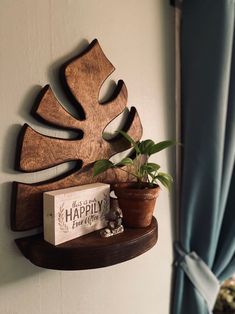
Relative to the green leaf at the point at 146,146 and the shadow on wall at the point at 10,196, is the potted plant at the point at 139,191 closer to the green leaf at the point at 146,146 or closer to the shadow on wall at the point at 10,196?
the green leaf at the point at 146,146

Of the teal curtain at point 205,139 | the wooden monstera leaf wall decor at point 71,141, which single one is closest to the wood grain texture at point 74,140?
the wooden monstera leaf wall decor at point 71,141

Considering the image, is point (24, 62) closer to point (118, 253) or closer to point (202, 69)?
point (118, 253)

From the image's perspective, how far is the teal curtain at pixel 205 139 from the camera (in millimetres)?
818

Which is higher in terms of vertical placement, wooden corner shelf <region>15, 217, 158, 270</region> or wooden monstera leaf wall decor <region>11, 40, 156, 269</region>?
wooden monstera leaf wall decor <region>11, 40, 156, 269</region>

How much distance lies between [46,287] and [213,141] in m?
0.67

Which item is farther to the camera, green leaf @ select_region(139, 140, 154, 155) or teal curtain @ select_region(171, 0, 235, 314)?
teal curtain @ select_region(171, 0, 235, 314)

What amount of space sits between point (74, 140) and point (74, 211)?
16 centimetres

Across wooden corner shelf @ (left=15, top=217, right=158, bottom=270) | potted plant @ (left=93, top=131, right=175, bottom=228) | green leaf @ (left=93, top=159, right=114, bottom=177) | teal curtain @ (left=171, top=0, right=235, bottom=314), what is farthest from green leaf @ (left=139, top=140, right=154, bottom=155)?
teal curtain @ (left=171, top=0, right=235, bottom=314)

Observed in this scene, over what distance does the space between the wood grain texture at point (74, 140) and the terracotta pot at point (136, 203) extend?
7 centimetres

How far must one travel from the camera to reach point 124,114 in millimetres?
686

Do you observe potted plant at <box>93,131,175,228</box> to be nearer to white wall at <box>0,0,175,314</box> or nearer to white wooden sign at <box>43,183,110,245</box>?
white wooden sign at <box>43,183,110,245</box>

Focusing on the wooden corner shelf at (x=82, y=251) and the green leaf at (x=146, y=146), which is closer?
the wooden corner shelf at (x=82, y=251)

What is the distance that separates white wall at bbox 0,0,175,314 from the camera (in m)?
0.48

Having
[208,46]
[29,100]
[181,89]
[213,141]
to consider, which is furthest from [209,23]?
[29,100]
